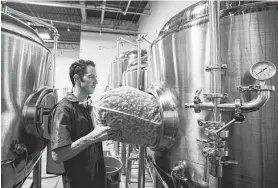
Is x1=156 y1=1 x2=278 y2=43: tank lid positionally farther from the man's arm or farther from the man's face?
the man's arm

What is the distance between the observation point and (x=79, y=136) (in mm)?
1229

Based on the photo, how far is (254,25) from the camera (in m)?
0.87

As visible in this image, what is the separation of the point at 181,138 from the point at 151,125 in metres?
0.19

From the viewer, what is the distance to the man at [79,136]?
1.09m

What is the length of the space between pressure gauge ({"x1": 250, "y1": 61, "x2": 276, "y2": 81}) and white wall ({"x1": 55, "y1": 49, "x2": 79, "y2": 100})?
328 inches

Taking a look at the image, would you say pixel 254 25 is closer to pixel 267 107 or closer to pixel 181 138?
pixel 267 107

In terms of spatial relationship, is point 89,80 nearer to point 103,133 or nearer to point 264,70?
point 103,133

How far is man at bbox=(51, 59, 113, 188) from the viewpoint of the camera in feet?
3.58

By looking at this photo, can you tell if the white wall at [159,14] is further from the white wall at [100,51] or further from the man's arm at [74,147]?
the man's arm at [74,147]

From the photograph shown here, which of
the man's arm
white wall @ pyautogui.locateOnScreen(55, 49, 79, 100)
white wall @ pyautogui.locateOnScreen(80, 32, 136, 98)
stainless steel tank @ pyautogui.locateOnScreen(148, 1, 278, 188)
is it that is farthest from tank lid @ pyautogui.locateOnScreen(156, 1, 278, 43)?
white wall @ pyautogui.locateOnScreen(55, 49, 79, 100)

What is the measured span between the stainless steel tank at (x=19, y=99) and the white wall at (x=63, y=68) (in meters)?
7.37

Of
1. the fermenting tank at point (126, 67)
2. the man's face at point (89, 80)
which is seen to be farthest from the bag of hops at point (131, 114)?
the fermenting tank at point (126, 67)

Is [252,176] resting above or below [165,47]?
below

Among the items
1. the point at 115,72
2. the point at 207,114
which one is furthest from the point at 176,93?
the point at 115,72
